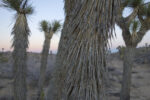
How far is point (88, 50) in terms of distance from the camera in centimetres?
313

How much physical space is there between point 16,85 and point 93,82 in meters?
4.70

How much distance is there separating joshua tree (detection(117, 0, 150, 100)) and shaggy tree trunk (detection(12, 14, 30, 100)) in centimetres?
430

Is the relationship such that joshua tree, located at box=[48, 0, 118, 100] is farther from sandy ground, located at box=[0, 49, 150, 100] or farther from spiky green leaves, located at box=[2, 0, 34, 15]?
sandy ground, located at box=[0, 49, 150, 100]

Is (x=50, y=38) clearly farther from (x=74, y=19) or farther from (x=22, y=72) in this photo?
(x=74, y=19)

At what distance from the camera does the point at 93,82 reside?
3.15 metres

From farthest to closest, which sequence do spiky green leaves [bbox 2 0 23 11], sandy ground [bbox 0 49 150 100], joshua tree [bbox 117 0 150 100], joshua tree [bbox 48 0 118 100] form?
sandy ground [bbox 0 49 150 100], joshua tree [bbox 117 0 150 100], spiky green leaves [bbox 2 0 23 11], joshua tree [bbox 48 0 118 100]

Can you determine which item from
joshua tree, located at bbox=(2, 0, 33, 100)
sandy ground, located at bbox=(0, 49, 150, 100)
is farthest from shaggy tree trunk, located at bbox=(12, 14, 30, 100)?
sandy ground, located at bbox=(0, 49, 150, 100)

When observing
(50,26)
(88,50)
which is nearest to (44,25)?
(50,26)

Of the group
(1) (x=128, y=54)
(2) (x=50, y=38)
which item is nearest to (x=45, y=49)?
(2) (x=50, y=38)

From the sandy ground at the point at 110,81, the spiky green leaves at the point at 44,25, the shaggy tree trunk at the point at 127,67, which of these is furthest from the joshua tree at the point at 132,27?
the spiky green leaves at the point at 44,25

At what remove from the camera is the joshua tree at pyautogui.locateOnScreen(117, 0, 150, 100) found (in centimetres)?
872

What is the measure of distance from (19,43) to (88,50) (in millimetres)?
4427

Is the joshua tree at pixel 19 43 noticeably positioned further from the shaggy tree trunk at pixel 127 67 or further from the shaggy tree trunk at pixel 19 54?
the shaggy tree trunk at pixel 127 67

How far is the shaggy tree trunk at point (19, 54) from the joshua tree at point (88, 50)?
4001 millimetres
